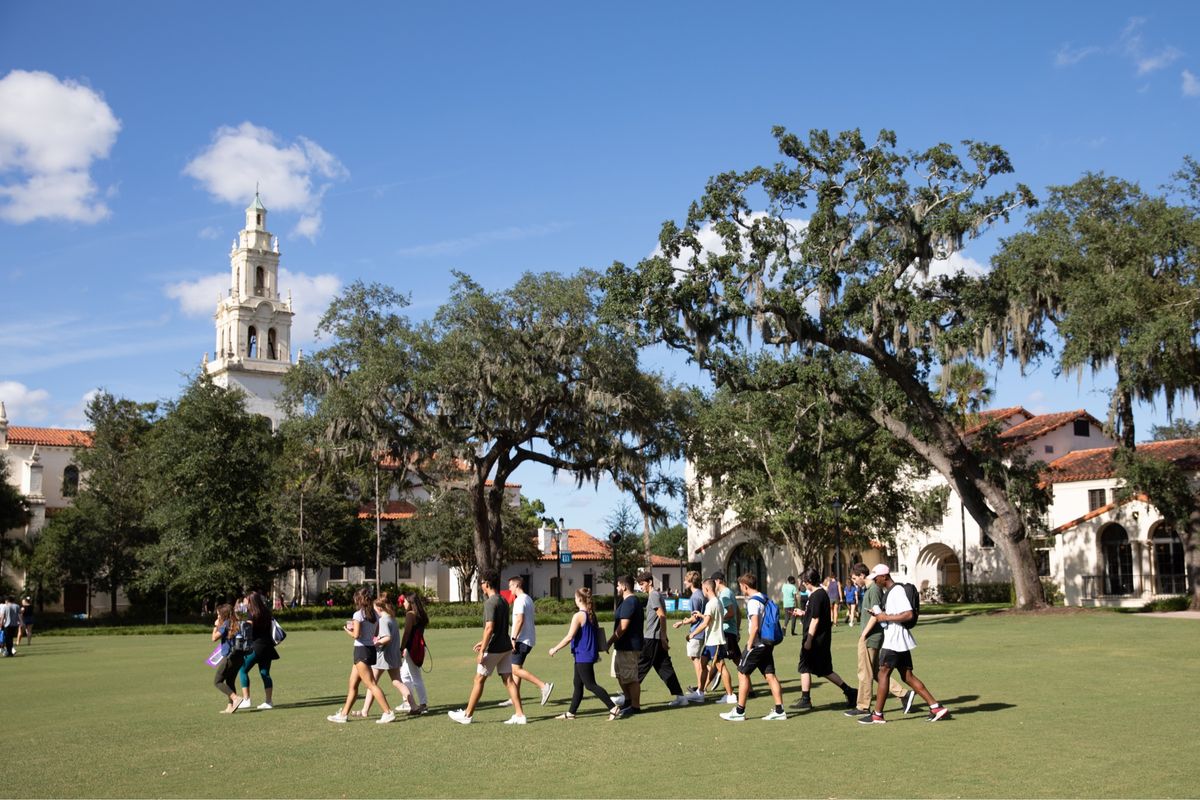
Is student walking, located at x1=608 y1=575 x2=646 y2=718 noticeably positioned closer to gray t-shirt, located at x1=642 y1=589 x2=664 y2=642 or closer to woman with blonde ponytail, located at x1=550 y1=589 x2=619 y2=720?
woman with blonde ponytail, located at x1=550 y1=589 x2=619 y2=720

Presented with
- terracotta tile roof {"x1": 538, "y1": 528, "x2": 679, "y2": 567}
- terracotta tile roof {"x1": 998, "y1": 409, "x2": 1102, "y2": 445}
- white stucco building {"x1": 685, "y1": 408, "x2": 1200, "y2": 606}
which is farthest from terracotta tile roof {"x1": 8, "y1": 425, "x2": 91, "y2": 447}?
terracotta tile roof {"x1": 998, "y1": 409, "x2": 1102, "y2": 445}

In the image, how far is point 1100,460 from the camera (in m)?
48.9

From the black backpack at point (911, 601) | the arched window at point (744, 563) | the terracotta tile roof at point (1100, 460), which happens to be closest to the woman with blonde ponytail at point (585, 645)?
the black backpack at point (911, 601)

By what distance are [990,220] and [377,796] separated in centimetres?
2656

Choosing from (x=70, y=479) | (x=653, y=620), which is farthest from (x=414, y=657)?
(x=70, y=479)

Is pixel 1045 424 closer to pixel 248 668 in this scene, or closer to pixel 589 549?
pixel 589 549

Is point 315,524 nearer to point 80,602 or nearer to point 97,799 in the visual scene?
point 80,602

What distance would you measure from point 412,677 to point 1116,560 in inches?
1486

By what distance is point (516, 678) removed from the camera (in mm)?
12273

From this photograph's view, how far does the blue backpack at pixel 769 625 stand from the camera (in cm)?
1201

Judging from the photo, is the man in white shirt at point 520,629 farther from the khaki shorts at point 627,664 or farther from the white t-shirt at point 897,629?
the white t-shirt at point 897,629

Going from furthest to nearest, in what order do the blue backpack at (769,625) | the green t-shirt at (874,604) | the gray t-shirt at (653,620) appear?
the gray t-shirt at (653,620) → the blue backpack at (769,625) → the green t-shirt at (874,604)

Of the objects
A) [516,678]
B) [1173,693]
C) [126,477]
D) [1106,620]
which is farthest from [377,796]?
[126,477]

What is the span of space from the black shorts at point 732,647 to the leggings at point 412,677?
3596 mm
